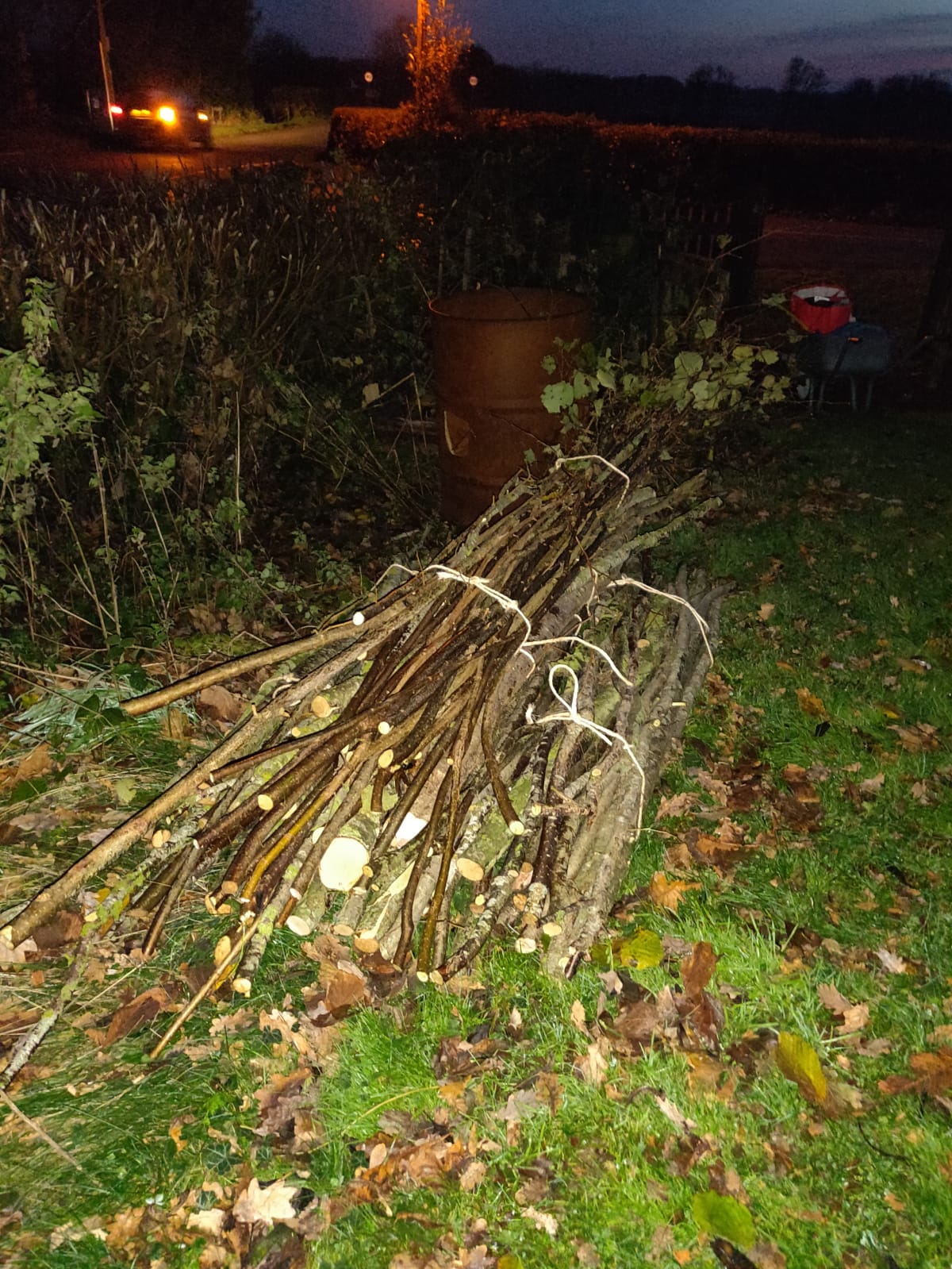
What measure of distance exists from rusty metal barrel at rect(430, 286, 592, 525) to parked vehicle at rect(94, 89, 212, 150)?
25041mm

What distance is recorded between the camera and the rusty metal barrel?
16.9ft

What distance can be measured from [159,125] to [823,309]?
24.6 meters

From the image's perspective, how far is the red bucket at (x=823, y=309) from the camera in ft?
26.0

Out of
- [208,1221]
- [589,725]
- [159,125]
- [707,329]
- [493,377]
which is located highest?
[159,125]

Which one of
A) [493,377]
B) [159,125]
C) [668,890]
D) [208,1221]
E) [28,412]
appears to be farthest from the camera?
[159,125]

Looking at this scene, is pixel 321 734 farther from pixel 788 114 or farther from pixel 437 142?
pixel 788 114

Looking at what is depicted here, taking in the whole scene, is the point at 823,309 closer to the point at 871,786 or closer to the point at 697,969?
the point at 871,786

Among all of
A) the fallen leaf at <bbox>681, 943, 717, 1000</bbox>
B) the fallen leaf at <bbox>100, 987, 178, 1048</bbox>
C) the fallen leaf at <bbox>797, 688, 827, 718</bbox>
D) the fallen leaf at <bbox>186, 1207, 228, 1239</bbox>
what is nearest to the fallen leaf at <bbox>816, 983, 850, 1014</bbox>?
the fallen leaf at <bbox>681, 943, 717, 1000</bbox>

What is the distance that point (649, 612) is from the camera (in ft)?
13.3

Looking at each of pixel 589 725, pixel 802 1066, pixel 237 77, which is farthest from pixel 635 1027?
pixel 237 77

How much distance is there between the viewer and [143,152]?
2548cm

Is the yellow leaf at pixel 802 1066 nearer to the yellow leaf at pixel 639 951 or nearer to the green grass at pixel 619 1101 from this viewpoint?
the green grass at pixel 619 1101

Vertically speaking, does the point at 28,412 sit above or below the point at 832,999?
above

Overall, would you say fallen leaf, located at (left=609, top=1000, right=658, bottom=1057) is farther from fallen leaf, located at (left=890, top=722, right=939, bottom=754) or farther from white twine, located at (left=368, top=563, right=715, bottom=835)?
fallen leaf, located at (left=890, top=722, right=939, bottom=754)
